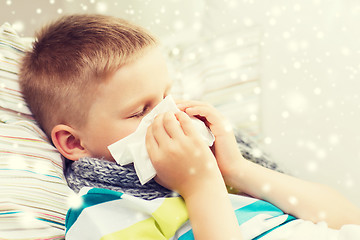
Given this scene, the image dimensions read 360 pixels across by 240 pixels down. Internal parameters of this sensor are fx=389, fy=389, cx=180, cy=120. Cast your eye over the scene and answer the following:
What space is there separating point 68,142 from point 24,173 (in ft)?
0.51

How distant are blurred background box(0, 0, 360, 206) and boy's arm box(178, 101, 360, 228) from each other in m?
0.19

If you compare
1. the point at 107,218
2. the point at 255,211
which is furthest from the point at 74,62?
the point at 255,211

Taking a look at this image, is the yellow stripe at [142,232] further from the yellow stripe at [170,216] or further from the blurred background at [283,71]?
the blurred background at [283,71]

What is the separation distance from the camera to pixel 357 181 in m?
1.21

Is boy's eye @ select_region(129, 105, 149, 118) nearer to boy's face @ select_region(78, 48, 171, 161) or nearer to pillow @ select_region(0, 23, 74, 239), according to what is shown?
boy's face @ select_region(78, 48, 171, 161)

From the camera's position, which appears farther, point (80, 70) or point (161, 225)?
point (80, 70)

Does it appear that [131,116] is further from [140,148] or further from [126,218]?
[126,218]

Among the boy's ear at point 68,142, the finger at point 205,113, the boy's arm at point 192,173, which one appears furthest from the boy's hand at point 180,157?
the boy's ear at point 68,142

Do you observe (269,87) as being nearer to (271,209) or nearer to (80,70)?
(271,209)

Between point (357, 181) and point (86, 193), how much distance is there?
2.77 ft

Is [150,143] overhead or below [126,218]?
overhead

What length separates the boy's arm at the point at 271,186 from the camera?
976mm

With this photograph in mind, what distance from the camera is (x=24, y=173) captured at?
2.87 feet

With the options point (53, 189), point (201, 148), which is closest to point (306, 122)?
point (201, 148)
